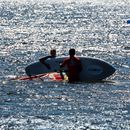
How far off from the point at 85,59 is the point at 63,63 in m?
1.46

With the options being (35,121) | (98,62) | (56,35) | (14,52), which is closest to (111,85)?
(98,62)

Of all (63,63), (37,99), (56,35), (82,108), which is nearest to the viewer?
(82,108)

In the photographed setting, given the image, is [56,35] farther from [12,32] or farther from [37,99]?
[37,99]

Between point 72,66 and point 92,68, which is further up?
point 72,66

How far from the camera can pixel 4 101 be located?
31125 millimetres

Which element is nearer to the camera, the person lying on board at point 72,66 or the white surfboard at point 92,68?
the person lying on board at point 72,66

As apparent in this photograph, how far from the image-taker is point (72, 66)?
35906mm

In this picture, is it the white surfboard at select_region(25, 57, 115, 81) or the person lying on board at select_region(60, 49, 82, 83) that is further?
the white surfboard at select_region(25, 57, 115, 81)

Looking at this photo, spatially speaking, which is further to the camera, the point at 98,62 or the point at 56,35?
the point at 56,35

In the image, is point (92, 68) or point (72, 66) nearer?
point (72, 66)

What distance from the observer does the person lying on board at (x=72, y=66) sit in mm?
35844

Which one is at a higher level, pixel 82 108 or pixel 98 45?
pixel 82 108

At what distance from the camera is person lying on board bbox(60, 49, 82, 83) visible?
118 ft

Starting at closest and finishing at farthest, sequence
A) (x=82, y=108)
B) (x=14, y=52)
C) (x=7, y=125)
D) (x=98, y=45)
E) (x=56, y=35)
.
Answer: (x=7, y=125) < (x=82, y=108) < (x=14, y=52) < (x=98, y=45) < (x=56, y=35)
